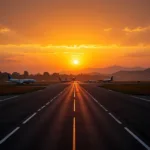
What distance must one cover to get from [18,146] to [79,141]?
2729mm

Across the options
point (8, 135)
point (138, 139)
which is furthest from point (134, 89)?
point (8, 135)

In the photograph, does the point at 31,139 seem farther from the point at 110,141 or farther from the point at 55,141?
the point at 110,141

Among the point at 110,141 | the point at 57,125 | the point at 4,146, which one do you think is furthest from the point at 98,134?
the point at 4,146

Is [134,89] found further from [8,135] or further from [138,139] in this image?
[8,135]

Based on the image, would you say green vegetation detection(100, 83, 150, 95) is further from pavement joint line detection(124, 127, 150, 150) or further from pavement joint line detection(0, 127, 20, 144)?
pavement joint line detection(0, 127, 20, 144)

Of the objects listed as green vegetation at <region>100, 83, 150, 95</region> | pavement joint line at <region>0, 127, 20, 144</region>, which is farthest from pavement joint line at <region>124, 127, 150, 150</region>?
green vegetation at <region>100, 83, 150, 95</region>

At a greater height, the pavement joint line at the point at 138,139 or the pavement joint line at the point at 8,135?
the pavement joint line at the point at 138,139

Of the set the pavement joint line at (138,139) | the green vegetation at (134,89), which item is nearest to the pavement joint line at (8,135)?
the pavement joint line at (138,139)

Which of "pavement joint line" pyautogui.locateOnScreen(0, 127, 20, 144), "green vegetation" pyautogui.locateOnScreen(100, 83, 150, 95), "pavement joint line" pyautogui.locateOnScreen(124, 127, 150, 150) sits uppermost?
"green vegetation" pyautogui.locateOnScreen(100, 83, 150, 95)

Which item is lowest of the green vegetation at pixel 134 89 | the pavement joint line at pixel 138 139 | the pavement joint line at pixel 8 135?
the pavement joint line at pixel 8 135

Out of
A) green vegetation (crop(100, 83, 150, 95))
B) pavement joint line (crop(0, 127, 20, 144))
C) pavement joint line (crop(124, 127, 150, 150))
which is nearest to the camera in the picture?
pavement joint line (crop(124, 127, 150, 150))

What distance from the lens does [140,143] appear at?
12016 mm

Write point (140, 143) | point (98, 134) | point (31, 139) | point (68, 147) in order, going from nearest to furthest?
point (68, 147), point (140, 143), point (31, 139), point (98, 134)

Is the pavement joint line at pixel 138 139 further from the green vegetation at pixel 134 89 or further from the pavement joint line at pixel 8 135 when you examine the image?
the green vegetation at pixel 134 89
